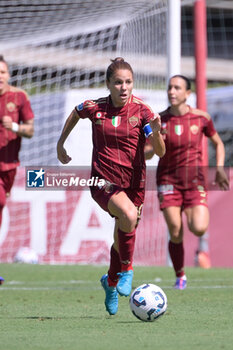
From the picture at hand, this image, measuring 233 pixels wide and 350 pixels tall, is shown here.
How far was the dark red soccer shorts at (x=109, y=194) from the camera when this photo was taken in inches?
237

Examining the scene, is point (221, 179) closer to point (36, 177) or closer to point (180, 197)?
point (180, 197)

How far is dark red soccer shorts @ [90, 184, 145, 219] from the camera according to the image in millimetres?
6027

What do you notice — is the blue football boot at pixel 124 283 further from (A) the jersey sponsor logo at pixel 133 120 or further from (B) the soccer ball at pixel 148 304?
(A) the jersey sponsor logo at pixel 133 120

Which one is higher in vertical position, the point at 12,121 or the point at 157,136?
the point at 12,121

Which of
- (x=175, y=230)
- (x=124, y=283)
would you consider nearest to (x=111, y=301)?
(x=124, y=283)

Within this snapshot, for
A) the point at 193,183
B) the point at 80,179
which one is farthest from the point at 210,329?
the point at 193,183

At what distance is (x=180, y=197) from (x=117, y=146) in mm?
2579

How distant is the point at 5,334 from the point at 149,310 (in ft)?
3.26

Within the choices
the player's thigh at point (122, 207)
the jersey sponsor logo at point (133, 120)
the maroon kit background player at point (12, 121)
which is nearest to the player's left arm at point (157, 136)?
the jersey sponsor logo at point (133, 120)

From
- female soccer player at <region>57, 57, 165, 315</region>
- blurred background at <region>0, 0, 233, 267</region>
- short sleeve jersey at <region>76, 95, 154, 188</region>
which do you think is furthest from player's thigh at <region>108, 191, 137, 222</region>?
blurred background at <region>0, 0, 233, 267</region>

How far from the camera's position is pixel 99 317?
586 cm

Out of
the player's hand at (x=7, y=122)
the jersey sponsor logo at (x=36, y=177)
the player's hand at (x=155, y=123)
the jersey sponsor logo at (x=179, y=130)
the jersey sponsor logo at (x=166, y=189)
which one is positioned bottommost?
the jersey sponsor logo at (x=36, y=177)

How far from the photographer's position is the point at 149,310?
540 centimetres

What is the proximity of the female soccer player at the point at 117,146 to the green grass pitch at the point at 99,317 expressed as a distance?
1.74 feet
